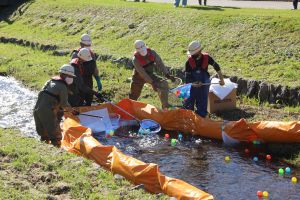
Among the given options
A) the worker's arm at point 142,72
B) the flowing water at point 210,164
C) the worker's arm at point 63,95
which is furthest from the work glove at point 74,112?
the worker's arm at point 142,72

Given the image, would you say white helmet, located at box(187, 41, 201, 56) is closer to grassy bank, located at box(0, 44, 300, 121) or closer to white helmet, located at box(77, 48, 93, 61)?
grassy bank, located at box(0, 44, 300, 121)

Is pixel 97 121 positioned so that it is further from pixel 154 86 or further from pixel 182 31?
pixel 182 31

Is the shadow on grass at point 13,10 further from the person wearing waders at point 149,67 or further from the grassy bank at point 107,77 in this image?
the person wearing waders at point 149,67

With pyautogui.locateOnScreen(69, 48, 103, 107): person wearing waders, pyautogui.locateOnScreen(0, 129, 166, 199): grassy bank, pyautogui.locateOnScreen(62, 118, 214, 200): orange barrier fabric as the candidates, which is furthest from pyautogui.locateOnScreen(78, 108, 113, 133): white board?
pyautogui.locateOnScreen(0, 129, 166, 199): grassy bank

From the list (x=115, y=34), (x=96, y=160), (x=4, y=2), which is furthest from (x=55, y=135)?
(x=4, y=2)

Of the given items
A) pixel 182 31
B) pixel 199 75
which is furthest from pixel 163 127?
pixel 182 31

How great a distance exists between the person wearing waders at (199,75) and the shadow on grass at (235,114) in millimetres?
625

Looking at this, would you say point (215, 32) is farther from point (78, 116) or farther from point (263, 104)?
point (78, 116)

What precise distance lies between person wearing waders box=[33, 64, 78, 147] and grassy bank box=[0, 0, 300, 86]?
5.23 metres

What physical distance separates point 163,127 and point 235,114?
169 centimetres

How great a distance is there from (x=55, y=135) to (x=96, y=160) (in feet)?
6.22

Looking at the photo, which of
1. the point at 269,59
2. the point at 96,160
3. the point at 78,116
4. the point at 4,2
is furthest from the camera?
the point at 4,2

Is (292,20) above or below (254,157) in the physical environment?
above

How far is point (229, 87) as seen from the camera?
11406 millimetres
